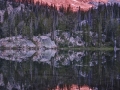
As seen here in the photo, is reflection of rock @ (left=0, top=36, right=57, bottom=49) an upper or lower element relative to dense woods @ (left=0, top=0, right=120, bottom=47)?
lower

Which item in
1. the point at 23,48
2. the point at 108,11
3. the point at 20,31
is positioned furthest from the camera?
the point at 108,11

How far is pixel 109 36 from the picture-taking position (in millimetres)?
147750

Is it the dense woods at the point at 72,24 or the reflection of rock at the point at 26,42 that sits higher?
the dense woods at the point at 72,24

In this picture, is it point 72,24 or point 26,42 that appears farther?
point 72,24

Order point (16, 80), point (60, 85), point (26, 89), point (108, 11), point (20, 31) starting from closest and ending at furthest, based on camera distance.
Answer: point (26, 89)
point (60, 85)
point (16, 80)
point (20, 31)
point (108, 11)

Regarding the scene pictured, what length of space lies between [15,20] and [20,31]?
11.7 meters

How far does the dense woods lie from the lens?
14825 cm

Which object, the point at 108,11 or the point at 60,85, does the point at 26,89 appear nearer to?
the point at 60,85

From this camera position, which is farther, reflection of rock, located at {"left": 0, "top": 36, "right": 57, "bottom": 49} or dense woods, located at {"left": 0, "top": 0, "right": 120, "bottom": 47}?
dense woods, located at {"left": 0, "top": 0, "right": 120, "bottom": 47}

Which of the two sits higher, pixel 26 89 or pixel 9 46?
pixel 26 89

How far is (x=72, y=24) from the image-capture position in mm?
170750

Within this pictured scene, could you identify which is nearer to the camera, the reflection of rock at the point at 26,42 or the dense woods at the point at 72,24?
the reflection of rock at the point at 26,42

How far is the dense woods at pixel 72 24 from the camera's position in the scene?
486ft

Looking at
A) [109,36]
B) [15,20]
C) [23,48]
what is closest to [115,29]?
[109,36]
